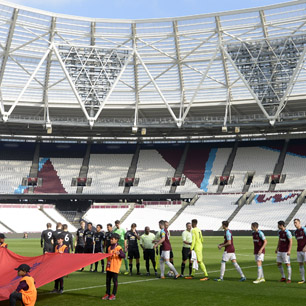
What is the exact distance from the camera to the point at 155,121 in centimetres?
5747

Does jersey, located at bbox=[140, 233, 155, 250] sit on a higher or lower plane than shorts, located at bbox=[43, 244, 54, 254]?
higher

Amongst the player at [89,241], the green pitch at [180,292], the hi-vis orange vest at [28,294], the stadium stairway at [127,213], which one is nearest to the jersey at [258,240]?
the green pitch at [180,292]

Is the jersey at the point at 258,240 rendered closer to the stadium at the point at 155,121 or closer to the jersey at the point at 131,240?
the jersey at the point at 131,240

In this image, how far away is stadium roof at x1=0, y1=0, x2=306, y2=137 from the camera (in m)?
45.1

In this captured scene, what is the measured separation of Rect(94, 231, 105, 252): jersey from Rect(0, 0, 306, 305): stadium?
1026cm

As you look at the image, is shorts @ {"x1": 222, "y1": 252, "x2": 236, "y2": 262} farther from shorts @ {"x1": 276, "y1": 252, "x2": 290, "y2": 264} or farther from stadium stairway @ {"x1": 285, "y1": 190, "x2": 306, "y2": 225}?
stadium stairway @ {"x1": 285, "y1": 190, "x2": 306, "y2": 225}

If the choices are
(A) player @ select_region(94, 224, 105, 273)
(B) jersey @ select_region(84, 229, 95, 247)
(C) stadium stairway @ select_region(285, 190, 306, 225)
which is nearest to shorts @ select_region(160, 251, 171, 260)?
(A) player @ select_region(94, 224, 105, 273)

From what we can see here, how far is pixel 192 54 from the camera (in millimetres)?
50562

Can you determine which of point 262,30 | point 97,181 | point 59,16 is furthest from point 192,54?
point 97,181

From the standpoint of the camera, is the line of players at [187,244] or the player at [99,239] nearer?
the line of players at [187,244]

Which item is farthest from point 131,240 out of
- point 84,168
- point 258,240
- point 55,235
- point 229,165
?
point 84,168

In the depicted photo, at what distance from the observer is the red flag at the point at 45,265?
488 inches

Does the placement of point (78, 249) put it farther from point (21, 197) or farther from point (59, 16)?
point (21, 197)

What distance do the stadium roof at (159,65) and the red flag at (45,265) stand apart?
32640 millimetres
